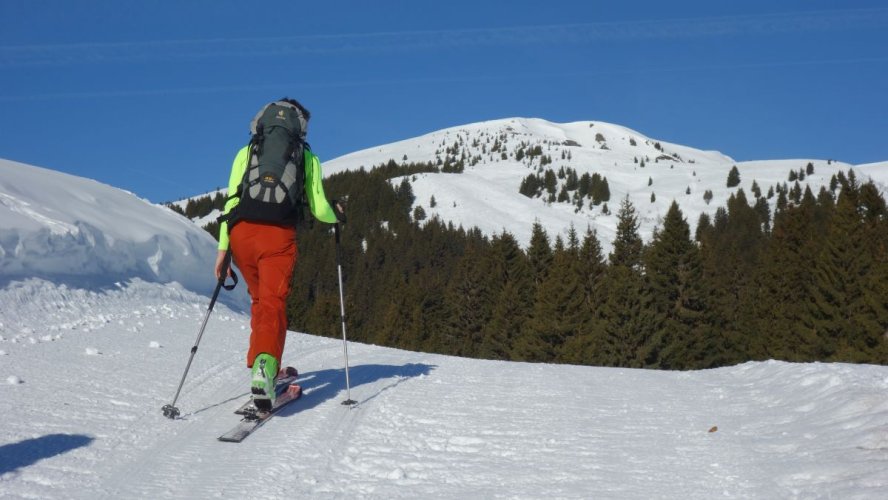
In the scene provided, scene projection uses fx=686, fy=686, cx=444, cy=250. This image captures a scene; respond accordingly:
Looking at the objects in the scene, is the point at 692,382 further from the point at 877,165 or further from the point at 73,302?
the point at 877,165

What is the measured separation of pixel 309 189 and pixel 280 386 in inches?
67.8

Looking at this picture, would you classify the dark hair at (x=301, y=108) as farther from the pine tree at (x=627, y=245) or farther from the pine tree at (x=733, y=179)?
the pine tree at (x=733, y=179)

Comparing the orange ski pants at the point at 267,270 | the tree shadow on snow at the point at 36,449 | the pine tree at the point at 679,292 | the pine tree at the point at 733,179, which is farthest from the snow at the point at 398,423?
the pine tree at the point at 733,179

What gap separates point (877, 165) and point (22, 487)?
198m

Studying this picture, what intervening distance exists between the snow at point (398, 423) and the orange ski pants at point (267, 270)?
0.62 m

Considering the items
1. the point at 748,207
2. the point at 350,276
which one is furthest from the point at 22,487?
the point at 748,207

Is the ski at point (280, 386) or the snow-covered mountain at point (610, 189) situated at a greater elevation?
the snow-covered mountain at point (610, 189)

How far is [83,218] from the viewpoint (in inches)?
444

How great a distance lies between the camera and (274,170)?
208 inches

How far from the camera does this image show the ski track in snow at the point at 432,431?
3.53m

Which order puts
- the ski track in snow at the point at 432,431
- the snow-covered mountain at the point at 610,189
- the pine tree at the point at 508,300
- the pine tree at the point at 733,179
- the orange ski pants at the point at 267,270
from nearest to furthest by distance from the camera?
the ski track in snow at the point at 432,431, the orange ski pants at the point at 267,270, the pine tree at the point at 508,300, the snow-covered mountain at the point at 610,189, the pine tree at the point at 733,179

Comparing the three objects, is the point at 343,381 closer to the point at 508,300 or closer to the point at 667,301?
the point at 667,301

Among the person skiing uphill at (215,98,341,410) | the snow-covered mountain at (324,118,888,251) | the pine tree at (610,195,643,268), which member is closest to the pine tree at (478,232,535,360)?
the pine tree at (610,195,643,268)

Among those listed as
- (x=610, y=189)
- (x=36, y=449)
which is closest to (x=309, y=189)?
(x=36, y=449)
